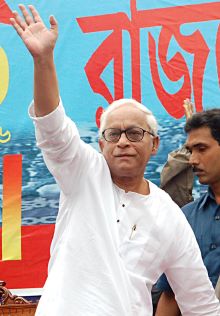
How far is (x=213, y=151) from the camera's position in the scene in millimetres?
Result: 2143

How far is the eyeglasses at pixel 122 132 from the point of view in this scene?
1.60 meters

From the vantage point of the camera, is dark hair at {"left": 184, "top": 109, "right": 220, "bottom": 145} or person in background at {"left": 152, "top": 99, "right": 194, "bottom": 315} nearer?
dark hair at {"left": 184, "top": 109, "right": 220, "bottom": 145}

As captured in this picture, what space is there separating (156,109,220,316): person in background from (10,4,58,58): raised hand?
2.86 feet

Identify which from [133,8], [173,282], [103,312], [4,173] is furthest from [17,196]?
[103,312]

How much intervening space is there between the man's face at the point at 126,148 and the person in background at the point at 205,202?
1.64ft

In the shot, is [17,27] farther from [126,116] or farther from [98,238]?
[98,238]

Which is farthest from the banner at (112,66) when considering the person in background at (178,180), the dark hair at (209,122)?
the dark hair at (209,122)

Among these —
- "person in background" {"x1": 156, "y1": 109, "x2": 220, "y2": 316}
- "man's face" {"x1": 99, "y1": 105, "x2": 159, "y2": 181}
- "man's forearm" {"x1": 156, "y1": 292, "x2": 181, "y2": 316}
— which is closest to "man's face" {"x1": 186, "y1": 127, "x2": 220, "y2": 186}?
"person in background" {"x1": 156, "y1": 109, "x2": 220, "y2": 316}

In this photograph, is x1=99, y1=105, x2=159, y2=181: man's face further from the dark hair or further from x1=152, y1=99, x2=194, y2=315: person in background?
x1=152, y1=99, x2=194, y2=315: person in background

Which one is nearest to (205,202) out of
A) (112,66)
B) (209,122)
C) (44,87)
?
(209,122)

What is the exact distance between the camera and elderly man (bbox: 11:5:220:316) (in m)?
1.44

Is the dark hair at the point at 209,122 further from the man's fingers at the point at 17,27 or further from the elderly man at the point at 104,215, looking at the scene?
the man's fingers at the point at 17,27

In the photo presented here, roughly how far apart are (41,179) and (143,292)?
1.52m

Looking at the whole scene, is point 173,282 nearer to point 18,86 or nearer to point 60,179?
point 60,179
